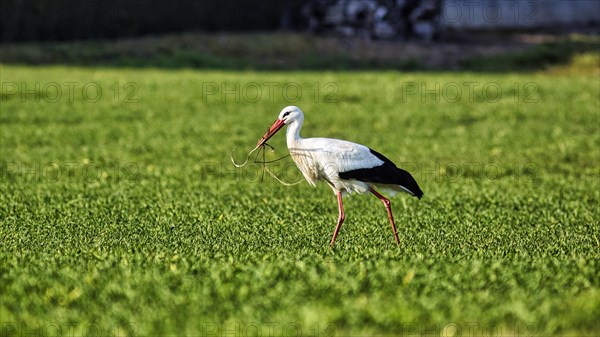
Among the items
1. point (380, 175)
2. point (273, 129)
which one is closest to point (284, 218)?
point (380, 175)

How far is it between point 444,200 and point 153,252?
14.7 feet

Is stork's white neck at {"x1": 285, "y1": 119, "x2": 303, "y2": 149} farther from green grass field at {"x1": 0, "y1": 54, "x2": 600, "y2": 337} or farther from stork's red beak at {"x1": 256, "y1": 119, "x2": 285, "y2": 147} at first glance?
green grass field at {"x1": 0, "y1": 54, "x2": 600, "y2": 337}

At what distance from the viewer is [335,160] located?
26.6 ft

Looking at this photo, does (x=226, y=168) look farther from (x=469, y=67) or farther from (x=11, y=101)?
(x=469, y=67)

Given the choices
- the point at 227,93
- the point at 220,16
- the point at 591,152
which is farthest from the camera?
the point at 220,16

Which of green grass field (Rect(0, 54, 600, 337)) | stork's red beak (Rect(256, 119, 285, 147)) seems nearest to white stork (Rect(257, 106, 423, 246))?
stork's red beak (Rect(256, 119, 285, 147))

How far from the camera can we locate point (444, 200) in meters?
11.0

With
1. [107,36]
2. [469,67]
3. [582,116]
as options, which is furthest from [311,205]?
[107,36]

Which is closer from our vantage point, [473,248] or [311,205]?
[473,248]

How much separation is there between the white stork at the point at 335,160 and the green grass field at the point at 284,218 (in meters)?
0.61

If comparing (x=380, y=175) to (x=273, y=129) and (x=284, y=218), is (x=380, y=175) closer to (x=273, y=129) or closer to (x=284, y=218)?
(x=273, y=129)

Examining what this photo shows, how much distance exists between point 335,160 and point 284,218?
1773 millimetres

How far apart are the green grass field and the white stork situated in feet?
2.01

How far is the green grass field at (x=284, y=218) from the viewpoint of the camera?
5.92 meters
